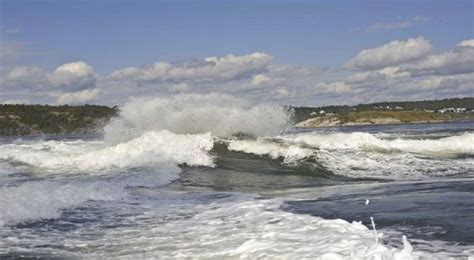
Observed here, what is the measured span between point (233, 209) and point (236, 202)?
1.09m

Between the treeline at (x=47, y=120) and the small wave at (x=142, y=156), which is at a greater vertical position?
the treeline at (x=47, y=120)

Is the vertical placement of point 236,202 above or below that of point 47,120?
below

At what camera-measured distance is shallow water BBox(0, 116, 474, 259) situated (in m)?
7.61

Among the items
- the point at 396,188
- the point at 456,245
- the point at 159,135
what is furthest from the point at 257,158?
the point at 456,245

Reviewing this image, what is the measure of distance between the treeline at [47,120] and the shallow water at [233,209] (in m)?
105

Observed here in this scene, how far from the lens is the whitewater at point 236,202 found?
7.65m

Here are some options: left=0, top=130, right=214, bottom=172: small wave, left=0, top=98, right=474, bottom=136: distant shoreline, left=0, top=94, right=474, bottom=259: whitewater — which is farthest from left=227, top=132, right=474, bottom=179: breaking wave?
left=0, top=98, right=474, bottom=136: distant shoreline

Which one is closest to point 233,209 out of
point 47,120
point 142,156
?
point 142,156

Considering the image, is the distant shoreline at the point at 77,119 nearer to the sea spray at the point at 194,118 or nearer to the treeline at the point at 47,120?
the treeline at the point at 47,120

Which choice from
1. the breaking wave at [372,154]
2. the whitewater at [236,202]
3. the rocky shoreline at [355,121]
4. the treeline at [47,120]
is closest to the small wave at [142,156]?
the whitewater at [236,202]

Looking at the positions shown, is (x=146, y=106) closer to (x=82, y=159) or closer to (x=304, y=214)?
(x=82, y=159)

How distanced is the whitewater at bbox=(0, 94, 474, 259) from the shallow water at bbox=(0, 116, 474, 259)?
26 mm

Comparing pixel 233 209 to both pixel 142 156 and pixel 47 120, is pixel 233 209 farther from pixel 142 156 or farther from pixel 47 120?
pixel 47 120

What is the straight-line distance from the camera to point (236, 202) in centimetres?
1241
